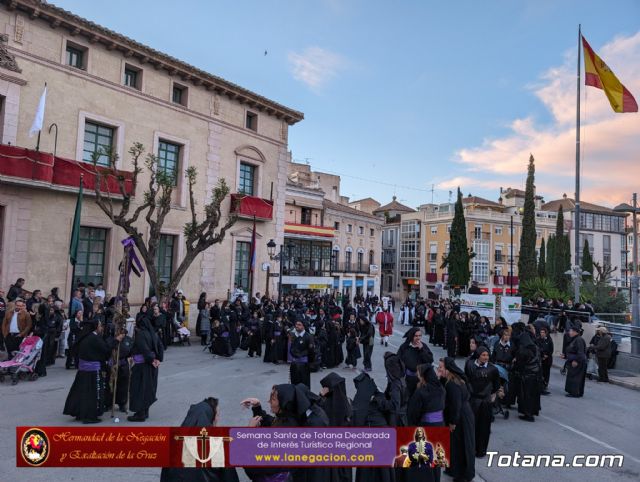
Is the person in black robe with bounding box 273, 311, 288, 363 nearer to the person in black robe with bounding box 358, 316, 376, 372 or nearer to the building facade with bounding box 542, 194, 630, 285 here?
the person in black robe with bounding box 358, 316, 376, 372

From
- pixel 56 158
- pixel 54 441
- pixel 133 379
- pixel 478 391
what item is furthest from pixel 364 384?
pixel 56 158

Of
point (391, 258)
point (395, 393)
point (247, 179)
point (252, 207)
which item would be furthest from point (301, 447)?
point (391, 258)

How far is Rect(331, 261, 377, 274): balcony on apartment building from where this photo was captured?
47.0 m

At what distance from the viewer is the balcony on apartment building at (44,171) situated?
15930 millimetres

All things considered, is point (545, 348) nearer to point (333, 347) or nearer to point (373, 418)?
point (333, 347)

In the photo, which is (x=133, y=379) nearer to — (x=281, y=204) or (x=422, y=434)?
(x=422, y=434)

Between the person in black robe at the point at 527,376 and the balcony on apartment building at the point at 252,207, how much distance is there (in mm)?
17315

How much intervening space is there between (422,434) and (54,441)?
394 centimetres

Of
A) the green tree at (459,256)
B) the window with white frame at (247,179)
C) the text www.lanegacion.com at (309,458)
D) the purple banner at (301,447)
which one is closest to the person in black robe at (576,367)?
the purple banner at (301,447)

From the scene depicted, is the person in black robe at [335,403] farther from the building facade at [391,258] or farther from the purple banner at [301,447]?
the building facade at [391,258]

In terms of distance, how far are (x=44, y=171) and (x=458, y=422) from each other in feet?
55.8

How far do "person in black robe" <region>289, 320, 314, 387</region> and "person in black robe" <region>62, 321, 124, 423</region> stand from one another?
3.88 meters

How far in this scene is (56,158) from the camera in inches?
685

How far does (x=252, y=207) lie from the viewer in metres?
25.4
